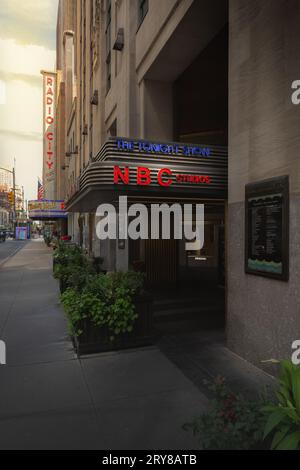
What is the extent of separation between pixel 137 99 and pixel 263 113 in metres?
7.78

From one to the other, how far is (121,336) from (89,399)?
2170 mm

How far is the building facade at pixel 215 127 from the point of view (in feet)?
17.3

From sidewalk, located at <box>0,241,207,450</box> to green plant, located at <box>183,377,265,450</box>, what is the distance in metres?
0.95

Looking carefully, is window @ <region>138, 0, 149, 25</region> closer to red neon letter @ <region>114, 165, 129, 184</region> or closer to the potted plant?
red neon letter @ <region>114, 165, 129, 184</region>

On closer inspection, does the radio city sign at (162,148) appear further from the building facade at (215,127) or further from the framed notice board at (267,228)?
the framed notice board at (267,228)

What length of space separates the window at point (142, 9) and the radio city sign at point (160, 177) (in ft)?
23.9

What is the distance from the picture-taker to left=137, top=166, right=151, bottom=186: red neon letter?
7355 mm

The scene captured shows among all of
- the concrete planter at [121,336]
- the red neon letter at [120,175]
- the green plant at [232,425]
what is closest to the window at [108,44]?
the red neon letter at [120,175]

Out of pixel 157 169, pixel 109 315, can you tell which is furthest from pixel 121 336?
pixel 157 169

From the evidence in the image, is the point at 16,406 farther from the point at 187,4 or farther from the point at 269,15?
the point at 187,4

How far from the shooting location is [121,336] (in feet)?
23.0

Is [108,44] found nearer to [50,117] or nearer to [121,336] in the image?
[121,336]

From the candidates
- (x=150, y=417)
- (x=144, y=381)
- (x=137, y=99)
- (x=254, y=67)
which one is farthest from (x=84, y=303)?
(x=137, y=99)

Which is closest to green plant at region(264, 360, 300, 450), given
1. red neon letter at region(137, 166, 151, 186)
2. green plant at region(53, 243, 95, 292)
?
red neon letter at region(137, 166, 151, 186)
